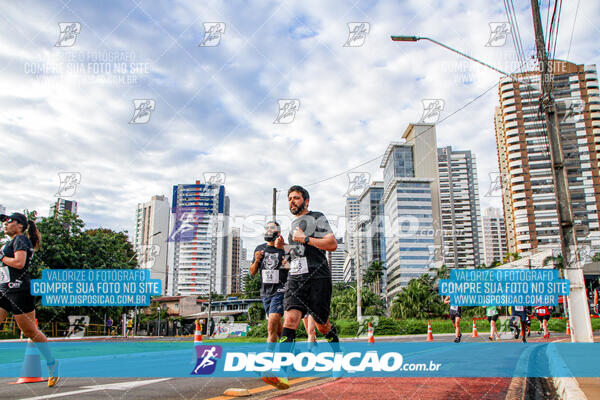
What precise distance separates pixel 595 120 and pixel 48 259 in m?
128

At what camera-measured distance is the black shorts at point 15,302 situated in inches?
175

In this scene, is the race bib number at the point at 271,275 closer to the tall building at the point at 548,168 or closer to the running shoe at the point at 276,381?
the running shoe at the point at 276,381

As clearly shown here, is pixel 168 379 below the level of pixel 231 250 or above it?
below

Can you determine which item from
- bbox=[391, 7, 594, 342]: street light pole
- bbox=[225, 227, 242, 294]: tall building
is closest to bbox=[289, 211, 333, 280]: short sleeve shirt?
bbox=[391, 7, 594, 342]: street light pole

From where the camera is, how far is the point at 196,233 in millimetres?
A: 166250

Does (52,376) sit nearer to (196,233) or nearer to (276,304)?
(276,304)

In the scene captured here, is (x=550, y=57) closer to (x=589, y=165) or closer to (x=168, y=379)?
(x=168, y=379)

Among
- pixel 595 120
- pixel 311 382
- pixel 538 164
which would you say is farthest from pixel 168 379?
pixel 595 120

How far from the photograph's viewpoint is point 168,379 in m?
5.18

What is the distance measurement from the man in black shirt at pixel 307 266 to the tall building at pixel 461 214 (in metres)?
175

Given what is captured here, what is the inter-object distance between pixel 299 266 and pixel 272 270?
1531 mm

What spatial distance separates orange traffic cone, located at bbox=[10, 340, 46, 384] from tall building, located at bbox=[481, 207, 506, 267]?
7996 inches
